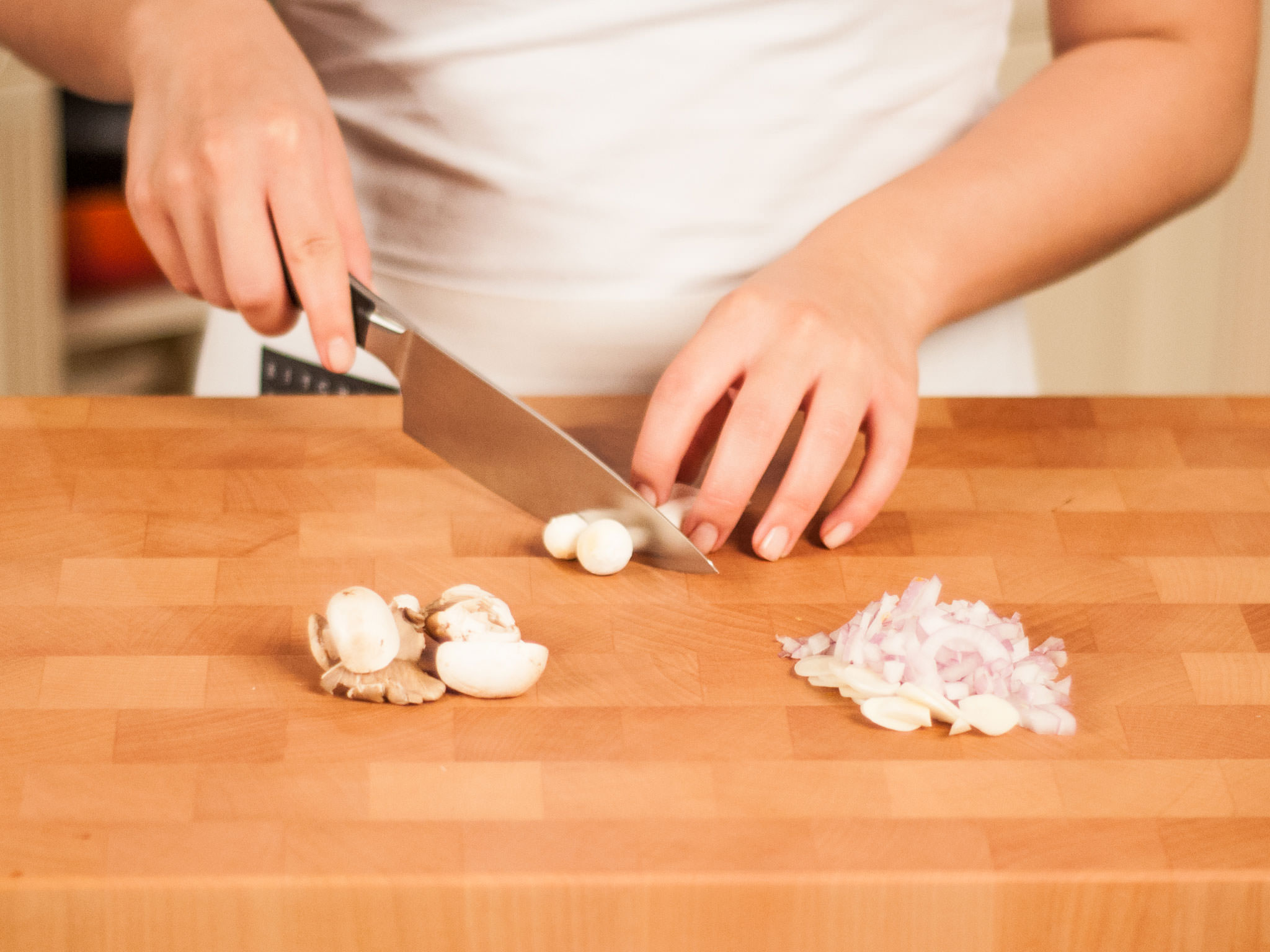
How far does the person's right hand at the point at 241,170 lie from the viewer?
79cm

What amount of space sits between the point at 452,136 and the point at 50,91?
1.25m

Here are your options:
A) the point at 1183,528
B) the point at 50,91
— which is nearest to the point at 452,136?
the point at 1183,528

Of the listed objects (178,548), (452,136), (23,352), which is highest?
(452,136)

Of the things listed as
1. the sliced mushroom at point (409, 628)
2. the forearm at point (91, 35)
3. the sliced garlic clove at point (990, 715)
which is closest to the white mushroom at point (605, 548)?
the sliced mushroom at point (409, 628)

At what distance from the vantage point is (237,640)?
2.26ft

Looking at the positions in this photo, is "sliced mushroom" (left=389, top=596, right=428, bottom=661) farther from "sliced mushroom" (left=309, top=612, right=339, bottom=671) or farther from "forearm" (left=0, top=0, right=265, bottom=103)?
"forearm" (left=0, top=0, right=265, bottom=103)

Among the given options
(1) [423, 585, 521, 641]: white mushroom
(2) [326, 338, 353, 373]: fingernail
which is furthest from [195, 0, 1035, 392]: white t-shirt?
(1) [423, 585, 521, 641]: white mushroom

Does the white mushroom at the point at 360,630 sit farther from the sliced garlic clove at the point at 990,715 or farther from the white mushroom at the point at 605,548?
the sliced garlic clove at the point at 990,715

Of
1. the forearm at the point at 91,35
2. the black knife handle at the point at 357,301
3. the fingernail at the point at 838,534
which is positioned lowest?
the fingernail at the point at 838,534

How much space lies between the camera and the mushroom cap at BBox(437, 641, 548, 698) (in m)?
0.64

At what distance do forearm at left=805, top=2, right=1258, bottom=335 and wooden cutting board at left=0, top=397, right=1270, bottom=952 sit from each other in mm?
159

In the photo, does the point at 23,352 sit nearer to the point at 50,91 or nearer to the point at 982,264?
the point at 50,91

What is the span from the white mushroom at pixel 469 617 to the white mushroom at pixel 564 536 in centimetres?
8

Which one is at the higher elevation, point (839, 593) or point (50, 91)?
point (839, 593)
